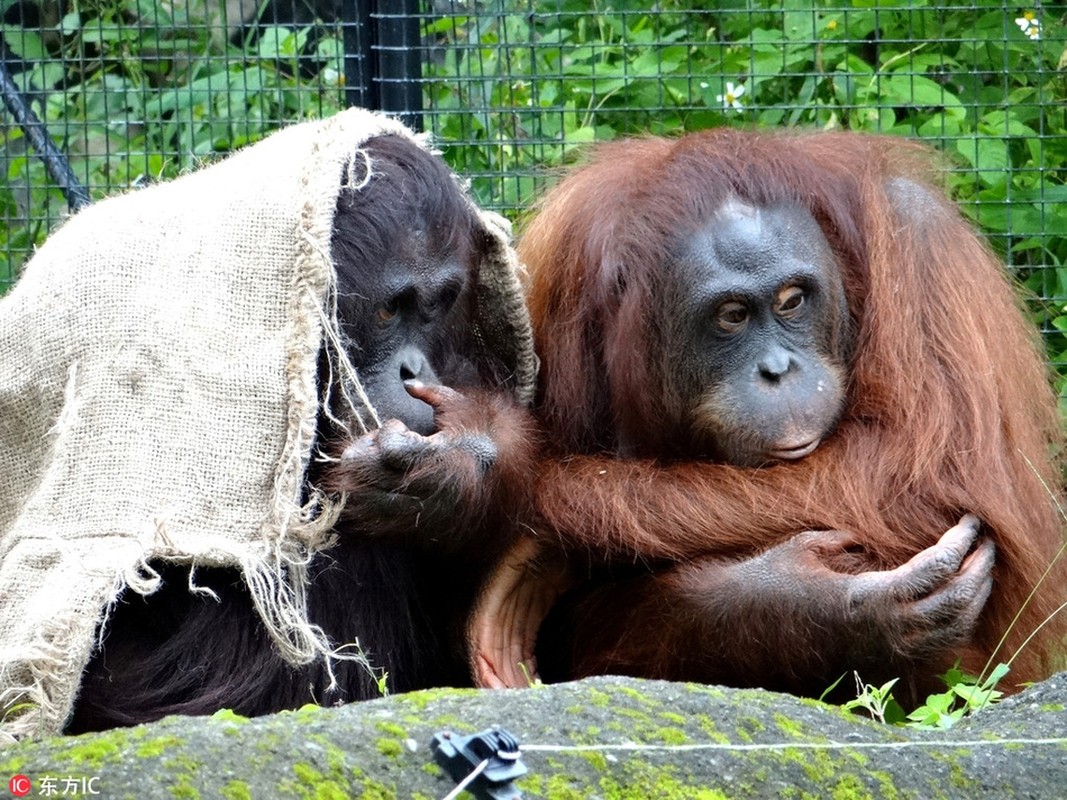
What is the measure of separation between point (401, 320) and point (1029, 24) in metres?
2.32

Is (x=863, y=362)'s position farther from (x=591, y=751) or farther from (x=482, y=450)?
(x=591, y=751)

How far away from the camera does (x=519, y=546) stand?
2711mm

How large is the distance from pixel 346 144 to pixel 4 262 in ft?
7.51

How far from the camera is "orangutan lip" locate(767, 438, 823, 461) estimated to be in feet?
8.68

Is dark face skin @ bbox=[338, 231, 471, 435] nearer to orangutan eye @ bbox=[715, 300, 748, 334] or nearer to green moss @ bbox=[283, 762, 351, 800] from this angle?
orangutan eye @ bbox=[715, 300, 748, 334]

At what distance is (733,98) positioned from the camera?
4105 mm

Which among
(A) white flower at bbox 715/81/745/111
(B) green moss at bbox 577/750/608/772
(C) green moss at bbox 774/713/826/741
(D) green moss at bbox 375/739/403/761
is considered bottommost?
(C) green moss at bbox 774/713/826/741

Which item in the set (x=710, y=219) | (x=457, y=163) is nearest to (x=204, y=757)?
(x=710, y=219)

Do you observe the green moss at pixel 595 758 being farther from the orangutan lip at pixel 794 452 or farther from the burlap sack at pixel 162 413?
the orangutan lip at pixel 794 452

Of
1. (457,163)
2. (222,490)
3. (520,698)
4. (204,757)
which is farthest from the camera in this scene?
(457,163)

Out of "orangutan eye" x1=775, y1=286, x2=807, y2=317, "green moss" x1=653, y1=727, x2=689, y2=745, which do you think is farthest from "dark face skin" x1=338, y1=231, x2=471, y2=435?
→ "green moss" x1=653, y1=727, x2=689, y2=745

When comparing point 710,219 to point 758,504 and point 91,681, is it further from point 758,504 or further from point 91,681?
point 91,681

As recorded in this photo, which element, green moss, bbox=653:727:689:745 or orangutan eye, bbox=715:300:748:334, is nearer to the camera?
green moss, bbox=653:727:689:745

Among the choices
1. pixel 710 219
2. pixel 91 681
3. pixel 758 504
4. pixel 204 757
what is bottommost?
pixel 91 681
